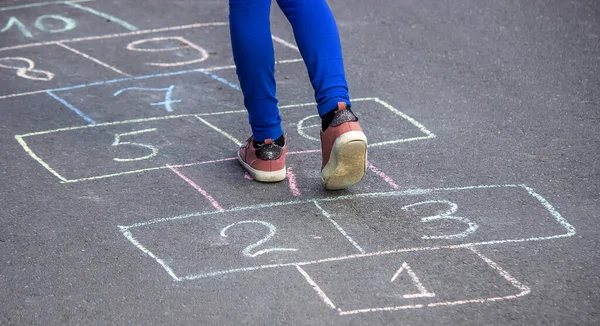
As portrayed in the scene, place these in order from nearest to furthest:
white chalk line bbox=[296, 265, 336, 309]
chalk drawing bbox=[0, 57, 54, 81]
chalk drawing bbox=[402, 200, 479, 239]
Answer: white chalk line bbox=[296, 265, 336, 309] < chalk drawing bbox=[402, 200, 479, 239] < chalk drawing bbox=[0, 57, 54, 81]

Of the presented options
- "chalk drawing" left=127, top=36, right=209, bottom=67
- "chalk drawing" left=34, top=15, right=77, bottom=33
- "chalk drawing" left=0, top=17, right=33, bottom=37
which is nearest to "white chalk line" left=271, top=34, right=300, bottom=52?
"chalk drawing" left=127, top=36, right=209, bottom=67

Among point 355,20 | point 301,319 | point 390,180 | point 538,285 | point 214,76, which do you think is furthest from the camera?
point 355,20

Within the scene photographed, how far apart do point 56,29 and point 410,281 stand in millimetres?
4115

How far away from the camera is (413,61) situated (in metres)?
5.48

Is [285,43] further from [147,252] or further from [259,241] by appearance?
[147,252]

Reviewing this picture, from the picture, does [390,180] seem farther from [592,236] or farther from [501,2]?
[501,2]

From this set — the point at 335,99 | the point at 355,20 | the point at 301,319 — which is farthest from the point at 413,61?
the point at 301,319

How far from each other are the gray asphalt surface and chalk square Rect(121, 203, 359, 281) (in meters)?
0.01

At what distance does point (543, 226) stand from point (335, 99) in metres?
0.95

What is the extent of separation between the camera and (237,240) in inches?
127

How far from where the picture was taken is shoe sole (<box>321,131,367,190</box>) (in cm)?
336

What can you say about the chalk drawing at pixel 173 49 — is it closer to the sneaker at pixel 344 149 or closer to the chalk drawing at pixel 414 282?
A: the sneaker at pixel 344 149

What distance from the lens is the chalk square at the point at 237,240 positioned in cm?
307

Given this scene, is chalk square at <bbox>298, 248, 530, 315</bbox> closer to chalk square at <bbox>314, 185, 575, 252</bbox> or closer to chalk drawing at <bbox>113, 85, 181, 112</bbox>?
chalk square at <bbox>314, 185, 575, 252</bbox>
